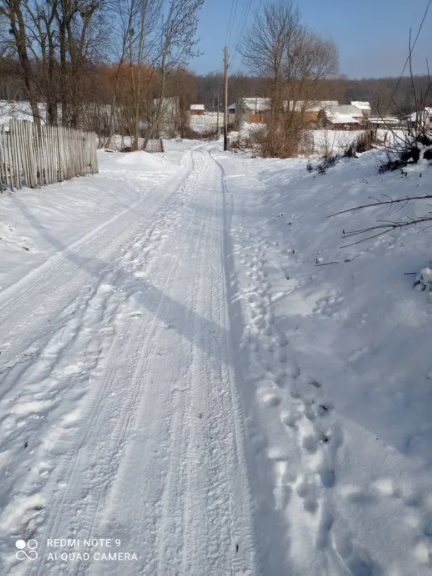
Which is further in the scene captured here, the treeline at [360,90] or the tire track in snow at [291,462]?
the treeline at [360,90]

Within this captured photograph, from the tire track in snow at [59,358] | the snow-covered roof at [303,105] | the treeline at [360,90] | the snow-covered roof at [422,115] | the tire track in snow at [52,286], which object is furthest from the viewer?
the snow-covered roof at [303,105]

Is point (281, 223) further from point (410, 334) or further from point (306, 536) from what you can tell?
point (306, 536)

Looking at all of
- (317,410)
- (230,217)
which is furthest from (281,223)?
(317,410)

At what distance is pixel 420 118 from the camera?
603 centimetres

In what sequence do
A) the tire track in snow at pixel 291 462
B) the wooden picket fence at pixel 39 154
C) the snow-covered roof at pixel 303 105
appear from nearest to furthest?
the tire track in snow at pixel 291 462
the wooden picket fence at pixel 39 154
the snow-covered roof at pixel 303 105

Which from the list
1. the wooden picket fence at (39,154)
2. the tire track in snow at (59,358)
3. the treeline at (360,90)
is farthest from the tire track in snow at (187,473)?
the wooden picket fence at (39,154)

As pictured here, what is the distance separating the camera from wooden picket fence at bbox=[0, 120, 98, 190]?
9859mm

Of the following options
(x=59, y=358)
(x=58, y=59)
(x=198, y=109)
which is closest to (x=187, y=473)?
(x=59, y=358)

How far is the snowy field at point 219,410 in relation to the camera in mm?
2047

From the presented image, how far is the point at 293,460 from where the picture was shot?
2.58 meters

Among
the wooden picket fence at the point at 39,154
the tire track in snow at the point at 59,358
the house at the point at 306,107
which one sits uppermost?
the house at the point at 306,107

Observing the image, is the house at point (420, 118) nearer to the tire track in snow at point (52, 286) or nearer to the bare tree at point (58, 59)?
the tire track in snow at point (52, 286)

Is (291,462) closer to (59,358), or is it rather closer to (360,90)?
(59,358)

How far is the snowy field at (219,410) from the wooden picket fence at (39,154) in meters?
4.56
